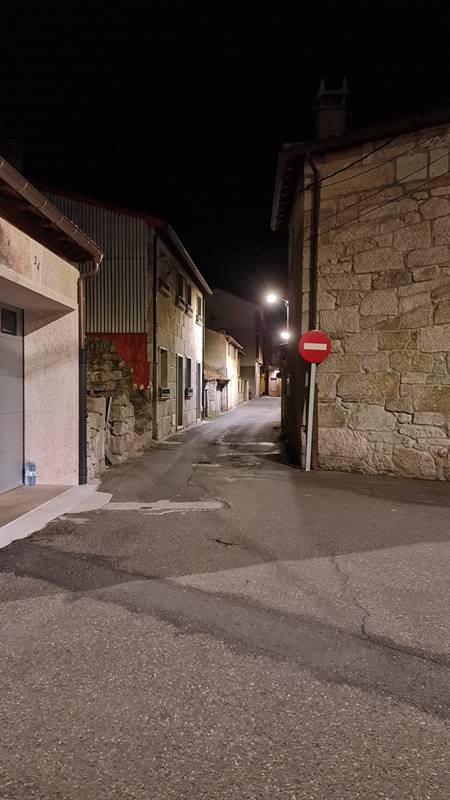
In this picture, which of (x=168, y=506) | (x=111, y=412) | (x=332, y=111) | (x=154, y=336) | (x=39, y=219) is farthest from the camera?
(x=154, y=336)

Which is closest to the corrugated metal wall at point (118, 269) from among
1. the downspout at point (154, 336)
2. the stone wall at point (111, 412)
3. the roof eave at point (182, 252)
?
the downspout at point (154, 336)

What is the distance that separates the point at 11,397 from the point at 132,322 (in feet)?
22.0

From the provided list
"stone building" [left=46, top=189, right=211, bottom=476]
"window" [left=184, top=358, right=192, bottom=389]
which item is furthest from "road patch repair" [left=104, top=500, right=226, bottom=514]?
"window" [left=184, top=358, right=192, bottom=389]

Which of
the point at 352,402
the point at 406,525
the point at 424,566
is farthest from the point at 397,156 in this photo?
the point at 424,566

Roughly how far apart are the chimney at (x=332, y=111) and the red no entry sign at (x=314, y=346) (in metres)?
4.56

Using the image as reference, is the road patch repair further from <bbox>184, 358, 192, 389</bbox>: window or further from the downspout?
<bbox>184, 358, 192, 389</bbox>: window

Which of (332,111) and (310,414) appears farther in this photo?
(332,111)

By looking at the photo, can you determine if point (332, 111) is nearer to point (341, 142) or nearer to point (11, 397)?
point (341, 142)

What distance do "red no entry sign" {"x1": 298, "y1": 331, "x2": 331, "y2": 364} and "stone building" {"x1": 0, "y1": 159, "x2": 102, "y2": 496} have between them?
372cm

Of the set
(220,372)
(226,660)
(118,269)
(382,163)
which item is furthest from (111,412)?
(220,372)

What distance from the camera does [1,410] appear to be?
6410mm

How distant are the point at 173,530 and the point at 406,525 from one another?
259cm

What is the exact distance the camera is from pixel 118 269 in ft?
42.7

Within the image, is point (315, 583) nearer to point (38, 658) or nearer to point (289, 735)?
point (289, 735)
